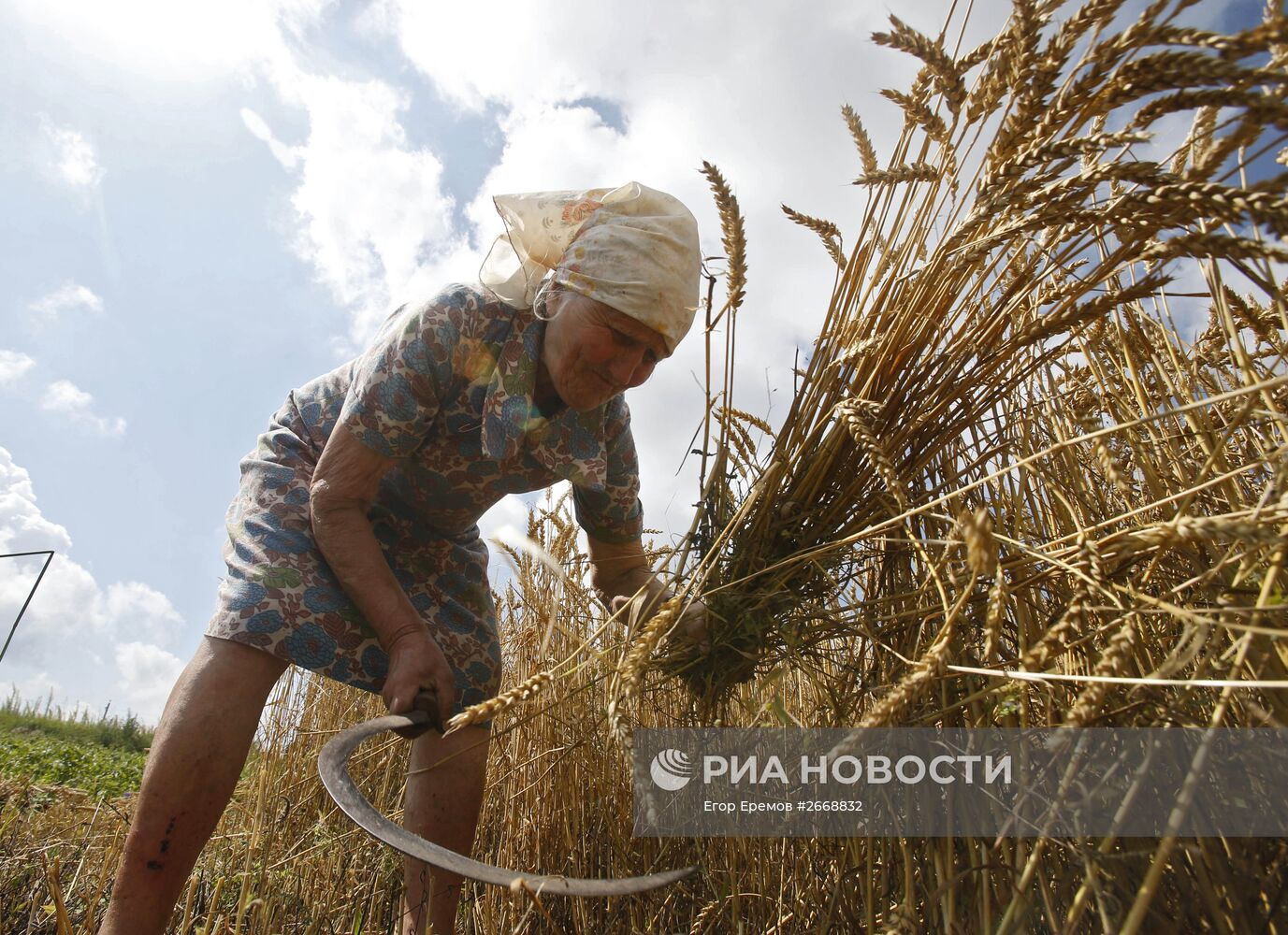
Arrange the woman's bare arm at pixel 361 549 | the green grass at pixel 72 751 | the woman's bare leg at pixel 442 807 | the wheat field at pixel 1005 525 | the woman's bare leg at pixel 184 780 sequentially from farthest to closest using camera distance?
1. the green grass at pixel 72 751
2. the woman's bare leg at pixel 442 807
3. the woman's bare arm at pixel 361 549
4. the woman's bare leg at pixel 184 780
5. the wheat field at pixel 1005 525

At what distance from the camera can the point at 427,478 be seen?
1.59m

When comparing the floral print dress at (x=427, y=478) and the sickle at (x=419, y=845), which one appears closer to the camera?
the sickle at (x=419, y=845)

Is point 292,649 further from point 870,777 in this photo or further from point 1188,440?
point 1188,440

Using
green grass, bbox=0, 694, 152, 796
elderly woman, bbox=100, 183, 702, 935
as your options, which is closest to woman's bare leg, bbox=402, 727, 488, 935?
elderly woman, bbox=100, 183, 702, 935

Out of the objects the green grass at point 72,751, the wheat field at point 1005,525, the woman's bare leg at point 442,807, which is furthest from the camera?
the green grass at point 72,751

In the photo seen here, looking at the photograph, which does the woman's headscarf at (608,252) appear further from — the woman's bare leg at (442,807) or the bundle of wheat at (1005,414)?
the woman's bare leg at (442,807)

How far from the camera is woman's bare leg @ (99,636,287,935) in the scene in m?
1.15

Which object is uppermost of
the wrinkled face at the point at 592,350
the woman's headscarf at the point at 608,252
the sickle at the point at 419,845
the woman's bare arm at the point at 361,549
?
the woman's headscarf at the point at 608,252

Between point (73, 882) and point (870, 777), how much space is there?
230 centimetres

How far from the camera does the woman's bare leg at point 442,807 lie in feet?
4.78

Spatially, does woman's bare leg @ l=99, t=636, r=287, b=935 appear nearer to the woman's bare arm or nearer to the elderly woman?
the elderly woman

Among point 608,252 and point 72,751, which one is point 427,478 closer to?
point 608,252

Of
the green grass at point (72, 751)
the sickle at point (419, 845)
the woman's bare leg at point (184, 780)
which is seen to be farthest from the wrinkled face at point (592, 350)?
the green grass at point (72, 751)

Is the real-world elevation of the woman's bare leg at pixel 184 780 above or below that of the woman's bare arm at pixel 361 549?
below
